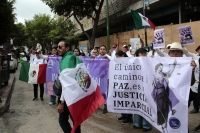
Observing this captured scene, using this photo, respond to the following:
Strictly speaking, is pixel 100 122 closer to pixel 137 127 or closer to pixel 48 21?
pixel 137 127

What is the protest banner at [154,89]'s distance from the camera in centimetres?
365

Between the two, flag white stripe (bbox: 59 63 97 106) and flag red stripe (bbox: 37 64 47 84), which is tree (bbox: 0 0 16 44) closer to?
flag red stripe (bbox: 37 64 47 84)

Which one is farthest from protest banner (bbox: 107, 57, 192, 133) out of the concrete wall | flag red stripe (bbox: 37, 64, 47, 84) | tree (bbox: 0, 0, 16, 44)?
tree (bbox: 0, 0, 16, 44)

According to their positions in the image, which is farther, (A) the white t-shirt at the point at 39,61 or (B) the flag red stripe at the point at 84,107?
(A) the white t-shirt at the point at 39,61

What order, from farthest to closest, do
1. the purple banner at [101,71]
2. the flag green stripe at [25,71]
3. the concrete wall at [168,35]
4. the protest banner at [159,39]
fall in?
the concrete wall at [168,35]
the flag green stripe at [25,71]
the protest banner at [159,39]
the purple banner at [101,71]

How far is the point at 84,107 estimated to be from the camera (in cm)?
391

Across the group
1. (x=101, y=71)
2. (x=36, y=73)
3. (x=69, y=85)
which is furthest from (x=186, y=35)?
(x=36, y=73)

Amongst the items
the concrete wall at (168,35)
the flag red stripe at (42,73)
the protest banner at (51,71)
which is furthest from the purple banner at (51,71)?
the concrete wall at (168,35)

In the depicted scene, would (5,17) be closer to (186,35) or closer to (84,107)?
(186,35)

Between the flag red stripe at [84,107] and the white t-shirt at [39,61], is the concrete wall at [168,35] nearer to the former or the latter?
the white t-shirt at [39,61]

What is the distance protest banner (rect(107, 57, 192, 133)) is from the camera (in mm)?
3651

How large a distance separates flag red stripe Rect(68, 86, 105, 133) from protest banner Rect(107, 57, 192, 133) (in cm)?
91

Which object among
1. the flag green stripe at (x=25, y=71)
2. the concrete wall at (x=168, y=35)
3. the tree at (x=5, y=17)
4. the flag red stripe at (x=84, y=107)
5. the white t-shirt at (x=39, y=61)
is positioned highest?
the tree at (x=5, y=17)

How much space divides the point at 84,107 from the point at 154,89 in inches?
47.5
